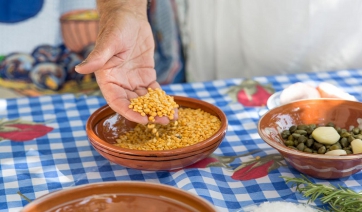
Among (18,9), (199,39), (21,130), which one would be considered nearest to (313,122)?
(21,130)

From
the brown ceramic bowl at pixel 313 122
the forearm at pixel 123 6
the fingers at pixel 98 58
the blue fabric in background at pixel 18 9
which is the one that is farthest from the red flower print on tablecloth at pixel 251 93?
the blue fabric in background at pixel 18 9

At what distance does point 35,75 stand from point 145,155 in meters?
1.83

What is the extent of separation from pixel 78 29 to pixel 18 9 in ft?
1.08

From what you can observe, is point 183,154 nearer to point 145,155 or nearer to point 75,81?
point 145,155

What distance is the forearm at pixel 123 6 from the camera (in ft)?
5.48

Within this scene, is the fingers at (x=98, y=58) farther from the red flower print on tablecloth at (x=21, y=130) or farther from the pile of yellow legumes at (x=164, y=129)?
the red flower print on tablecloth at (x=21, y=130)

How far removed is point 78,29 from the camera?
2.93 metres

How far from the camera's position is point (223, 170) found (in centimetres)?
141

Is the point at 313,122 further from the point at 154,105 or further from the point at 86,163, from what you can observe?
the point at 86,163

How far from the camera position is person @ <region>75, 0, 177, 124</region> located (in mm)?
1429

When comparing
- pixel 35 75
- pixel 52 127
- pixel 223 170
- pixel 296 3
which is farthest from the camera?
pixel 35 75

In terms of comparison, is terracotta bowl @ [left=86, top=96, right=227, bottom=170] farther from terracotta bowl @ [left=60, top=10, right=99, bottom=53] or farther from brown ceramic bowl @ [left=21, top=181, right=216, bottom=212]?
terracotta bowl @ [left=60, top=10, right=99, bottom=53]

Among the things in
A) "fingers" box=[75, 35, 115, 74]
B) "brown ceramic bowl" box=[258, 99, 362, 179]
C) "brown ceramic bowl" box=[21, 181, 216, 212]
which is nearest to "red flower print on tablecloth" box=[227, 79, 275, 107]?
"brown ceramic bowl" box=[258, 99, 362, 179]

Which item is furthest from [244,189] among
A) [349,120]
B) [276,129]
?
[349,120]
